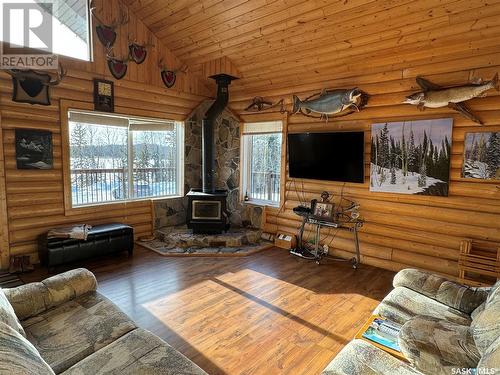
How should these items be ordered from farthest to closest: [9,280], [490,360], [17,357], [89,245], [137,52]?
1. [137,52]
2. [89,245]
3. [9,280]
4. [490,360]
5. [17,357]

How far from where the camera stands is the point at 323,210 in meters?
4.33

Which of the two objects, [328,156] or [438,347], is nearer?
[438,347]

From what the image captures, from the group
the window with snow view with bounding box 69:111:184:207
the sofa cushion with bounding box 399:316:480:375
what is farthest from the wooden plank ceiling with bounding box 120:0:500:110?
the sofa cushion with bounding box 399:316:480:375

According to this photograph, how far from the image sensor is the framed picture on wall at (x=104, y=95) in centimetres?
441

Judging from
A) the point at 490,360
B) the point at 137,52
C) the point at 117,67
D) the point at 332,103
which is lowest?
the point at 490,360

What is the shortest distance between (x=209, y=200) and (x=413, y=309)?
3.59 metres

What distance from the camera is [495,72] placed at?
3.12m

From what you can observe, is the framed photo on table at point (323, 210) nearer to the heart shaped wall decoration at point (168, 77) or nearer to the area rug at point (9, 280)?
the heart shaped wall decoration at point (168, 77)

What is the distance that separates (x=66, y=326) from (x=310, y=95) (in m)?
4.16

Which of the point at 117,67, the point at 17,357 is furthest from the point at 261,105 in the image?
the point at 17,357

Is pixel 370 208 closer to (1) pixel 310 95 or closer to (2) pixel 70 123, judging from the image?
(1) pixel 310 95

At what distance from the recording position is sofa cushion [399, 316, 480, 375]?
A: 146 centimetres

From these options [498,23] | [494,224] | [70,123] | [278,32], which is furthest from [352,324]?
[70,123]

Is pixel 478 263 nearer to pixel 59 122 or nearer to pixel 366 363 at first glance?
pixel 366 363
